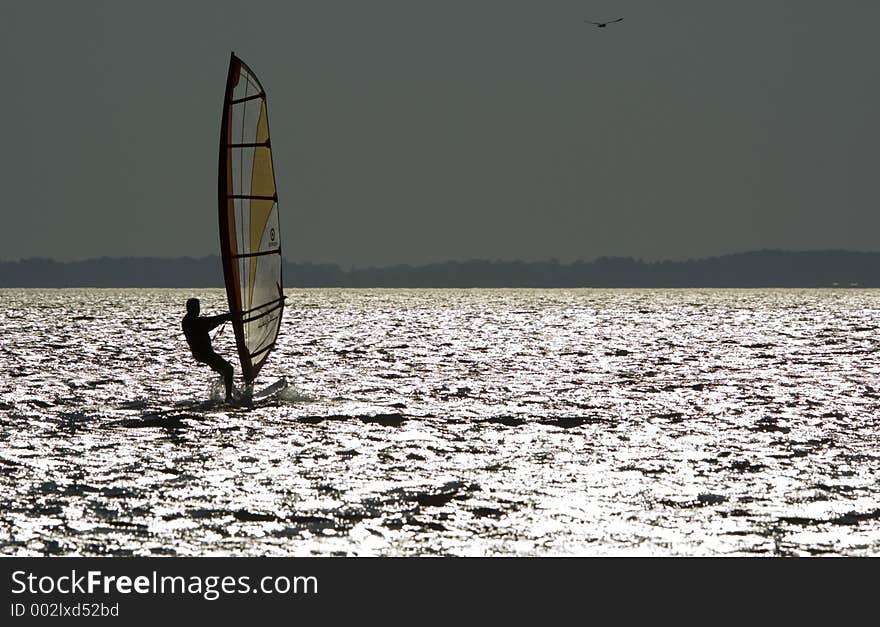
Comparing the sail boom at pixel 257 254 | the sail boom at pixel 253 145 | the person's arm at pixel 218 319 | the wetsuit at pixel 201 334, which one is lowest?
the wetsuit at pixel 201 334

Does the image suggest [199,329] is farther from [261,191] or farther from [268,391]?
[268,391]

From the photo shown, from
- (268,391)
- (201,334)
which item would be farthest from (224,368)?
Result: (268,391)

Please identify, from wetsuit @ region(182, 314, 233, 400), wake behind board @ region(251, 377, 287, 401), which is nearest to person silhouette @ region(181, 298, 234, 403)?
wetsuit @ region(182, 314, 233, 400)

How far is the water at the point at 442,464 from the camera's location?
1458 cm

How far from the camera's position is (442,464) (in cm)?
2053

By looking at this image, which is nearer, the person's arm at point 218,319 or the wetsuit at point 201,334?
the person's arm at point 218,319

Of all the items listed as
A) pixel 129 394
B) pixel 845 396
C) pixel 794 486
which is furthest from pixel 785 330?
pixel 794 486

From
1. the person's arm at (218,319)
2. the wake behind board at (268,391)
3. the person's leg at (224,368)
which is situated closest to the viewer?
the person's arm at (218,319)

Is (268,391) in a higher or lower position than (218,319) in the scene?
lower

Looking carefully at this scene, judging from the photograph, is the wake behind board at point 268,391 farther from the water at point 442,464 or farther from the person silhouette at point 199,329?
the person silhouette at point 199,329

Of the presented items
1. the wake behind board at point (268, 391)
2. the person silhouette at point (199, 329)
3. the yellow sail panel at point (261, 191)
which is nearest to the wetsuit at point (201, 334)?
the person silhouette at point (199, 329)

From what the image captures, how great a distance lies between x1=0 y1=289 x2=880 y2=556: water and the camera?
1458 centimetres
